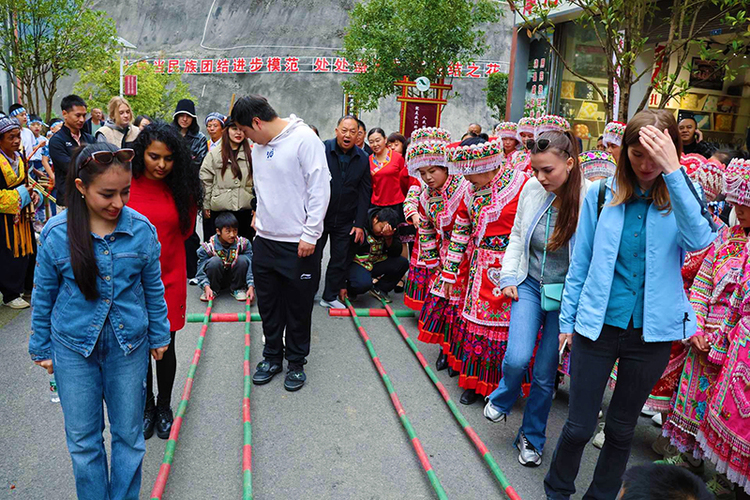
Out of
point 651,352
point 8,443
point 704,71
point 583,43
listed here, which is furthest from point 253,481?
point 583,43

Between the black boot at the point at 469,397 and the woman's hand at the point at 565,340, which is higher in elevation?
the woman's hand at the point at 565,340

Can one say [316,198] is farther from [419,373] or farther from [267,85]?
[267,85]

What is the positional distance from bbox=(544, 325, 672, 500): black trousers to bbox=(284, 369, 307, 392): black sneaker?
2071mm

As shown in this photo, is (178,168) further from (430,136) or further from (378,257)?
(378,257)

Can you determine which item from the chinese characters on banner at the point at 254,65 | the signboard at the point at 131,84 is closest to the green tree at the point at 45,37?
the signboard at the point at 131,84

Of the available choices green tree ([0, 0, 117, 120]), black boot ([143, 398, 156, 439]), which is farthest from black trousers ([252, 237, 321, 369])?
green tree ([0, 0, 117, 120])

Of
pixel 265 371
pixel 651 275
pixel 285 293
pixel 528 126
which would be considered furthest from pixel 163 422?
pixel 528 126

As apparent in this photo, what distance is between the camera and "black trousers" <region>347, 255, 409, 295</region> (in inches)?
258

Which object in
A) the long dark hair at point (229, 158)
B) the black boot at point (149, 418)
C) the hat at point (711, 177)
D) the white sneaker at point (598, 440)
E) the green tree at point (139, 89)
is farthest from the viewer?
the green tree at point (139, 89)

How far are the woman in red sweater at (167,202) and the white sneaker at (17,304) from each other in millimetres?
3156

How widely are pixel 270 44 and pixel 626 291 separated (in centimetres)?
3898

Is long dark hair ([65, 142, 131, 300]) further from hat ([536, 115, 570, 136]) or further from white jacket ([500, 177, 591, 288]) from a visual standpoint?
hat ([536, 115, 570, 136])

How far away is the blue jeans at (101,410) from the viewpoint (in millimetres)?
2500

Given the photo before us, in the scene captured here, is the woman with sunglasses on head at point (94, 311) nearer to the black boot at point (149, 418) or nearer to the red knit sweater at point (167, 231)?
the red knit sweater at point (167, 231)
